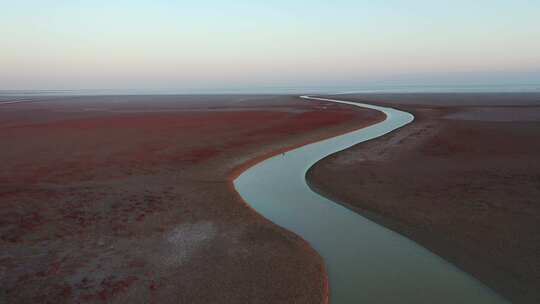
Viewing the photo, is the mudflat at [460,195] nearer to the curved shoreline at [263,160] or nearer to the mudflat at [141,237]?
the curved shoreline at [263,160]

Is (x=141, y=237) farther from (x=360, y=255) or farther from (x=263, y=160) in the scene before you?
(x=263, y=160)

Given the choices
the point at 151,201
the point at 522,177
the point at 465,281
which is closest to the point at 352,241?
the point at 465,281

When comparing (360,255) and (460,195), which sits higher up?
(460,195)

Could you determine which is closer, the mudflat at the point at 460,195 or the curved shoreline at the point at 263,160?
the curved shoreline at the point at 263,160

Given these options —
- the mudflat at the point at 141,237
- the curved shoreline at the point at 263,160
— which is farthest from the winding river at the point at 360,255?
the mudflat at the point at 141,237

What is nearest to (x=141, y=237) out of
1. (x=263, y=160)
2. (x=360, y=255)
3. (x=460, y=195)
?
(x=360, y=255)

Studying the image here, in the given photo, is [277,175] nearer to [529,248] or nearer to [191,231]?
[191,231]
